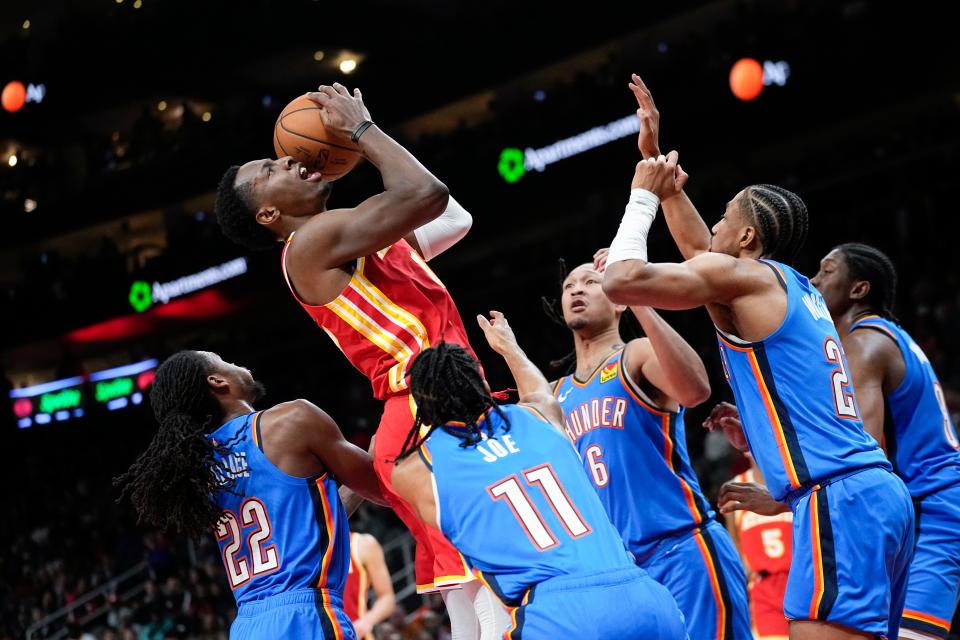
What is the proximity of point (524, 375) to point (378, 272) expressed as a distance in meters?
0.60

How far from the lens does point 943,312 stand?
12727mm

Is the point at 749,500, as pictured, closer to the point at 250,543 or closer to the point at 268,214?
the point at 250,543

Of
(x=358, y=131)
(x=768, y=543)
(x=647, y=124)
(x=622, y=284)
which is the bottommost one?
(x=768, y=543)

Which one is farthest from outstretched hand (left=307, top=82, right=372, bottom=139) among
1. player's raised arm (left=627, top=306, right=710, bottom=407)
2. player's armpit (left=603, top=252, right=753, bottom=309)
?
player's raised arm (left=627, top=306, right=710, bottom=407)

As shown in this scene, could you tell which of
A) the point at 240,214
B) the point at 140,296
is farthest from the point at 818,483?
the point at 140,296

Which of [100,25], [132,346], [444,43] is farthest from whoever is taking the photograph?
[132,346]

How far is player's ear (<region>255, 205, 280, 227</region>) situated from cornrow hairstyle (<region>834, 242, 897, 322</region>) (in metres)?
2.29

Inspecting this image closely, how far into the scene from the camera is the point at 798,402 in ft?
12.1

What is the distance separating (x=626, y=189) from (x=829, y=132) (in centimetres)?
360

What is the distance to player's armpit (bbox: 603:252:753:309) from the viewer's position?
3684 millimetres

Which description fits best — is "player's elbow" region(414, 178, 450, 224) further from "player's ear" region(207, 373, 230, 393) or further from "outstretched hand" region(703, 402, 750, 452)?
"outstretched hand" region(703, 402, 750, 452)

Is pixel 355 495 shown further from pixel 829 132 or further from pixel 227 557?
pixel 829 132

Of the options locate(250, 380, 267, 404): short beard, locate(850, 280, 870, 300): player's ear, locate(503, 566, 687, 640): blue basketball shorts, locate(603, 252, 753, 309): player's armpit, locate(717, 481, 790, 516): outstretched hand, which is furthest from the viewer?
locate(850, 280, 870, 300): player's ear

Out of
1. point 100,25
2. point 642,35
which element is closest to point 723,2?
point 642,35
